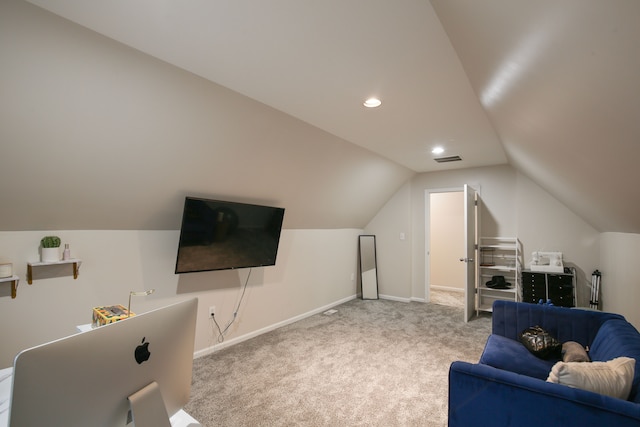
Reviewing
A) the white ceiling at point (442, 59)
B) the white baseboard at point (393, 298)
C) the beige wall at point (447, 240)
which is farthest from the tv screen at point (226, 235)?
the beige wall at point (447, 240)

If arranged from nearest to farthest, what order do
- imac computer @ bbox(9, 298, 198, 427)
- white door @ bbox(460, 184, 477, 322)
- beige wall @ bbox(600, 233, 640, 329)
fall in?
imac computer @ bbox(9, 298, 198, 427) < beige wall @ bbox(600, 233, 640, 329) < white door @ bbox(460, 184, 477, 322)

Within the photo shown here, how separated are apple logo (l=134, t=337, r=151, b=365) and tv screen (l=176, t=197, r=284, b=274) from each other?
7.11 ft

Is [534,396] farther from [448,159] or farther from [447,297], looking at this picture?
[447,297]

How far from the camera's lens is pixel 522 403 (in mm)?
1454

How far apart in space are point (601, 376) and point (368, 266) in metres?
4.78

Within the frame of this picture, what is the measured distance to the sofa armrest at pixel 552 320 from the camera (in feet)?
8.28

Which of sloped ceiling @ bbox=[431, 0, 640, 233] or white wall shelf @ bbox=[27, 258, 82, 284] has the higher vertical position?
sloped ceiling @ bbox=[431, 0, 640, 233]

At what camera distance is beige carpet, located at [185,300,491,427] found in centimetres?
240

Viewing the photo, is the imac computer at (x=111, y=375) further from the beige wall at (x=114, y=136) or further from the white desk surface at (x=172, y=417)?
the beige wall at (x=114, y=136)

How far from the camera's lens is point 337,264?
18.5 feet

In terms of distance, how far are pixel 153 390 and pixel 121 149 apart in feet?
6.56

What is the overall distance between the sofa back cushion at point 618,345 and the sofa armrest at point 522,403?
224mm

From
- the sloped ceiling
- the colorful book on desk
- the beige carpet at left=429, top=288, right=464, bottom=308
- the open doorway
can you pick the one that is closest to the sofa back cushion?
the sloped ceiling

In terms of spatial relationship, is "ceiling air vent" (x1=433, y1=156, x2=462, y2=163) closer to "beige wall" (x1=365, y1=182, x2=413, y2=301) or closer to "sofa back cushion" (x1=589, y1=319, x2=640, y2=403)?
"beige wall" (x1=365, y1=182, x2=413, y2=301)
